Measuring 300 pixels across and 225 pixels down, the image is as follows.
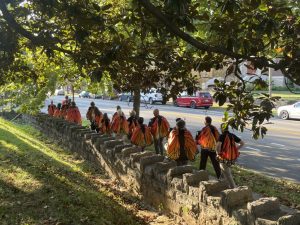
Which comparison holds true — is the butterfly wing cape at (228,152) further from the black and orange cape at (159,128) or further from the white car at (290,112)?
the white car at (290,112)

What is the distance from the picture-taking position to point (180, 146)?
9984 mm

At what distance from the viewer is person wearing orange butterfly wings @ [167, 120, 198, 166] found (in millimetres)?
9953

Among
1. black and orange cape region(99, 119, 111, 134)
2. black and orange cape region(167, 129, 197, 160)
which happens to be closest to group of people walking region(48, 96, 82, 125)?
black and orange cape region(99, 119, 111, 134)

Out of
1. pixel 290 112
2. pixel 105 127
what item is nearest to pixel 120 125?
pixel 105 127

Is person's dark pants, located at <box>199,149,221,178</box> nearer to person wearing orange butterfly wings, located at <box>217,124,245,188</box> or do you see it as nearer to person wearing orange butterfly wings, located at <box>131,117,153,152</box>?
person wearing orange butterfly wings, located at <box>217,124,245,188</box>

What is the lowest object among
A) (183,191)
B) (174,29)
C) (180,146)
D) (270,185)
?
(270,185)

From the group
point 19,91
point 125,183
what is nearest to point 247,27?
point 125,183

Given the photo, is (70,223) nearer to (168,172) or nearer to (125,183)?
(168,172)

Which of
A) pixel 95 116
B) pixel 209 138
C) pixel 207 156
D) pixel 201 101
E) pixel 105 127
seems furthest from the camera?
pixel 201 101

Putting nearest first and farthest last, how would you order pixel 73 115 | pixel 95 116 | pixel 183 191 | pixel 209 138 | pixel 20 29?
pixel 20 29
pixel 183 191
pixel 209 138
pixel 95 116
pixel 73 115

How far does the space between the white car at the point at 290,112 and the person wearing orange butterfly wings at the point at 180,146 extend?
19379 mm

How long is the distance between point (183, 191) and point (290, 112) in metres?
22.3

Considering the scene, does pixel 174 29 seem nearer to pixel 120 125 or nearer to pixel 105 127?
pixel 120 125

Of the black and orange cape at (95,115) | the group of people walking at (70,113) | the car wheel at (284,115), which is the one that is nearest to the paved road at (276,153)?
the car wheel at (284,115)
